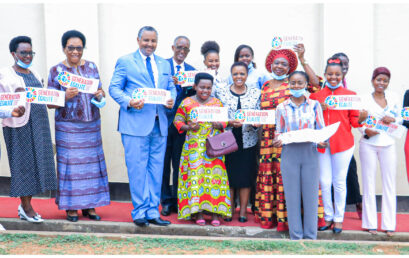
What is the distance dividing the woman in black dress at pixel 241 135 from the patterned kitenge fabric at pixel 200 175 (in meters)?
0.19

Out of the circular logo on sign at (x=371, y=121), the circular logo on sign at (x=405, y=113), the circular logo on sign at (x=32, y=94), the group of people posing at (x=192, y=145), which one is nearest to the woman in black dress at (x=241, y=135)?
the group of people posing at (x=192, y=145)

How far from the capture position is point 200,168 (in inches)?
223

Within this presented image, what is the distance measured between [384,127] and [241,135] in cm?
180

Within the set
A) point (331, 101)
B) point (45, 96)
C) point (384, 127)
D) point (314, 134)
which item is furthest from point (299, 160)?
point (45, 96)

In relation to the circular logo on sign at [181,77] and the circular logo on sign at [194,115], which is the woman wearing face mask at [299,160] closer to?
the circular logo on sign at [194,115]

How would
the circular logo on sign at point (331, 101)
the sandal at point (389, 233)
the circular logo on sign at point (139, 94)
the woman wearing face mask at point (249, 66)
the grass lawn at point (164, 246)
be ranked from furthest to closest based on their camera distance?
the woman wearing face mask at point (249, 66)
the sandal at point (389, 233)
the circular logo on sign at point (331, 101)
the circular logo on sign at point (139, 94)
the grass lawn at point (164, 246)

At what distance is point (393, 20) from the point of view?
7207 mm

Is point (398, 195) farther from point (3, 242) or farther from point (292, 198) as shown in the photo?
point (3, 242)

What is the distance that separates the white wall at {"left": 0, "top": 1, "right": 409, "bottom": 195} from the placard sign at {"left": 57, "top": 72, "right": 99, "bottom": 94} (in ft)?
6.65

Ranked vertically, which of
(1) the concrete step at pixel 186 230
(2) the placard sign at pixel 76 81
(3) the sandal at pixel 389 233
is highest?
(2) the placard sign at pixel 76 81

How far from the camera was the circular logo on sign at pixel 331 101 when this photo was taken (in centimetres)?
536

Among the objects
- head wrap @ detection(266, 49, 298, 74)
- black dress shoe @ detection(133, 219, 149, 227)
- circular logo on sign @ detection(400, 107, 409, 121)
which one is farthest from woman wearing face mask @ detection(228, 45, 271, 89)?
black dress shoe @ detection(133, 219, 149, 227)

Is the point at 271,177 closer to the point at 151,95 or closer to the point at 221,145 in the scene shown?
the point at 221,145

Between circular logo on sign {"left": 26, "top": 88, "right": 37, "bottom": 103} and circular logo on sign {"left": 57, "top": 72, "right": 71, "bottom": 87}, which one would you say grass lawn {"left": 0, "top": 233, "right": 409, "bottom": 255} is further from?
circular logo on sign {"left": 57, "top": 72, "right": 71, "bottom": 87}
